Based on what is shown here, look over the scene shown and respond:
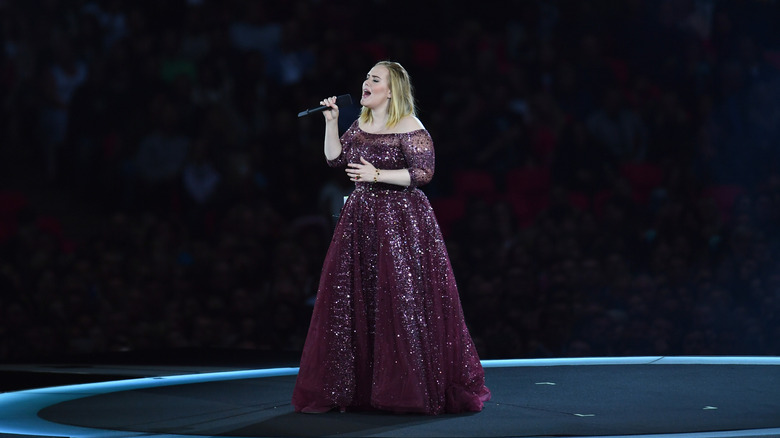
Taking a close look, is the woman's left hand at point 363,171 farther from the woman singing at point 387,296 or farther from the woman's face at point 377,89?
the woman's face at point 377,89

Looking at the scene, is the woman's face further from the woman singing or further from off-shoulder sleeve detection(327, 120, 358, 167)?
off-shoulder sleeve detection(327, 120, 358, 167)

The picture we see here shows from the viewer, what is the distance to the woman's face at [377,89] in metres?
3.22

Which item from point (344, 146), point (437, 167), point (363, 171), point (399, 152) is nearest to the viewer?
point (363, 171)

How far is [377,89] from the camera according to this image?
3230 mm

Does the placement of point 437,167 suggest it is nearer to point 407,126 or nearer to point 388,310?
point 407,126

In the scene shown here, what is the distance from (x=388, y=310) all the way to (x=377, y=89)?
71cm

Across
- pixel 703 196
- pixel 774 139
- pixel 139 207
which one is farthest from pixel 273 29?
pixel 774 139

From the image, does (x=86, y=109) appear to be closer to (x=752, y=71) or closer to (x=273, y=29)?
(x=273, y=29)

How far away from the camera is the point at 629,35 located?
6.35 meters

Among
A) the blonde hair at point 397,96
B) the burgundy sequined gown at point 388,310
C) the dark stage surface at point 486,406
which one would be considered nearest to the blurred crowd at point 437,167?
the dark stage surface at point 486,406

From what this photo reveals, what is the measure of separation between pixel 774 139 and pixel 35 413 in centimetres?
473

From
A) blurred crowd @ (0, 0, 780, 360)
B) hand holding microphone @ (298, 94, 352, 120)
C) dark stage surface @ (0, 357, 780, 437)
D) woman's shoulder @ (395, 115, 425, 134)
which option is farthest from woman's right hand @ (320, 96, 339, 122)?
blurred crowd @ (0, 0, 780, 360)

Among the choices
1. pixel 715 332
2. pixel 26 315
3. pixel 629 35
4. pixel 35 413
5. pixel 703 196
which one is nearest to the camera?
pixel 35 413

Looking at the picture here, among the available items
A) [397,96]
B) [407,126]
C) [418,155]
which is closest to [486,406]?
[418,155]
